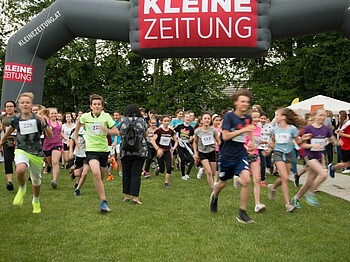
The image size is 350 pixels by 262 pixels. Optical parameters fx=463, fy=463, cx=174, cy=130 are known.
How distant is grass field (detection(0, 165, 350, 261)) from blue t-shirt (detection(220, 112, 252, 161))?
0.93 meters

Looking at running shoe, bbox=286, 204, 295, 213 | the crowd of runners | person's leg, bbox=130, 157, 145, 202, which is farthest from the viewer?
person's leg, bbox=130, 157, 145, 202

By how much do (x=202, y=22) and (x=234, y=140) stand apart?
3.70 metres

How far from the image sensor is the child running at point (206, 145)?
8844mm

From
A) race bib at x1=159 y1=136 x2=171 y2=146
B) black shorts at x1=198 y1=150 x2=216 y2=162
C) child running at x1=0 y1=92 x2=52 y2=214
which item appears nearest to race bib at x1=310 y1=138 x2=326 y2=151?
black shorts at x1=198 y1=150 x2=216 y2=162

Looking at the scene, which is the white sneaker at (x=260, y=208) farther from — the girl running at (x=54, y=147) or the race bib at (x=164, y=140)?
the girl running at (x=54, y=147)

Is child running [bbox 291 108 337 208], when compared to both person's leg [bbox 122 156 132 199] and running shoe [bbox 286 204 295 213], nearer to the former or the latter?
running shoe [bbox 286 204 295 213]

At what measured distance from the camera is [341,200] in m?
8.52

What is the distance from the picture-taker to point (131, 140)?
25.3ft

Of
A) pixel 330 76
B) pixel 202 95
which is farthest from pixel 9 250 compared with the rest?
pixel 330 76

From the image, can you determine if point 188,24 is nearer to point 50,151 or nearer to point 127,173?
point 127,173

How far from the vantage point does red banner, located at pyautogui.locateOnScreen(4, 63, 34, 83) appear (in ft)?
33.0

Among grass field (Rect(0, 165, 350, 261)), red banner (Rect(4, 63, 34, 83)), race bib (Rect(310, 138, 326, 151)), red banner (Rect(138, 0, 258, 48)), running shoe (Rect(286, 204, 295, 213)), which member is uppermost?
red banner (Rect(138, 0, 258, 48))

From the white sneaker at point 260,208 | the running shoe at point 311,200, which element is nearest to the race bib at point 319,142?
the running shoe at point 311,200

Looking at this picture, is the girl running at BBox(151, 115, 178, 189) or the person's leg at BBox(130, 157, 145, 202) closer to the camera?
the person's leg at BBox(130, 157, 145, 202)
